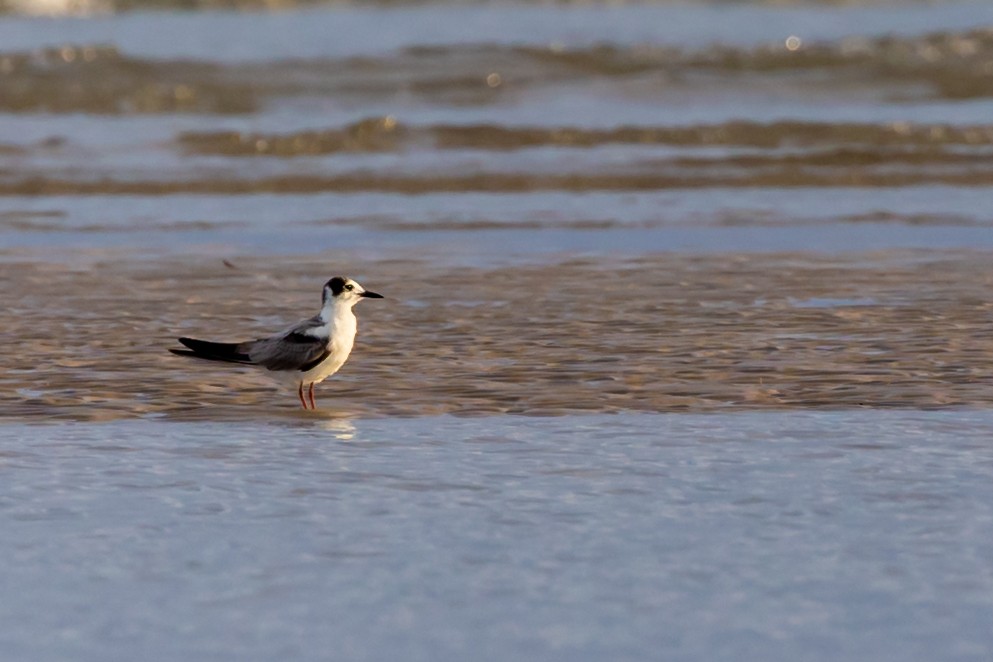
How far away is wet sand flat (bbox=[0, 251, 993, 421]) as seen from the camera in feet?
24.4

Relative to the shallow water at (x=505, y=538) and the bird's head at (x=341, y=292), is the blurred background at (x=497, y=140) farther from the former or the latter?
the shallow water at (x=505, y=538)

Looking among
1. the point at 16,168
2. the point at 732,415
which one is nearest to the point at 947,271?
the point at 732,415

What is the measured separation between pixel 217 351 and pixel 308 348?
468mm

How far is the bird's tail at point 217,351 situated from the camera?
7.56 meters

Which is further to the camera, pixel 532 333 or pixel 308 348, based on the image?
pixel 532 333

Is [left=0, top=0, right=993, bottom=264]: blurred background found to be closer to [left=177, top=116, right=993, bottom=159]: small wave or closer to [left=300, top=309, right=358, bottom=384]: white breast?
[left=177, top=116, right=993, bottom=159]: small wave

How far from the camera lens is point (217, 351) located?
761 centimetres

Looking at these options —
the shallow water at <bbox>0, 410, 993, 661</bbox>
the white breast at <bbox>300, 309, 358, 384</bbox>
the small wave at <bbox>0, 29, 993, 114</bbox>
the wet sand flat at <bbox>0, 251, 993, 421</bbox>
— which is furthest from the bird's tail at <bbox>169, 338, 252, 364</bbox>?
the small wave at <bbox>0, 29, 993, 114</bbox>

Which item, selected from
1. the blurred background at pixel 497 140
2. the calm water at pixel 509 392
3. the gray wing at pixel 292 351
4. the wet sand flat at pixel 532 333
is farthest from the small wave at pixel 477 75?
the gray wing at pixel 292 351

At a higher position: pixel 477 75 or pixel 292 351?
pixel 477 75

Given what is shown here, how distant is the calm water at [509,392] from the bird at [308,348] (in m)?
0.18

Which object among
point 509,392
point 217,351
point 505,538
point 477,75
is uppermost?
point 477,75

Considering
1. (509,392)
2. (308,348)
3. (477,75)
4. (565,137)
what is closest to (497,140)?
(565,137)

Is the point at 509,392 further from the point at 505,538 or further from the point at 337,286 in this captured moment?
the point at 505,538
